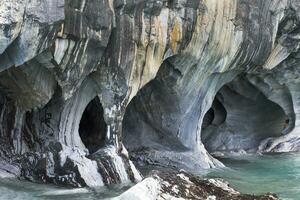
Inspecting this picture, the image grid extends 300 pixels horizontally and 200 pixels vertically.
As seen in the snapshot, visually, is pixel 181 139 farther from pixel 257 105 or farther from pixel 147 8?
pixel 257 105

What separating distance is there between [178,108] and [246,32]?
2356mm

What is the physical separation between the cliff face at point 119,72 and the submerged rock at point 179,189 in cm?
182

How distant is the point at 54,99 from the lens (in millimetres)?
10203

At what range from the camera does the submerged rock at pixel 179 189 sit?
7160 millimetres

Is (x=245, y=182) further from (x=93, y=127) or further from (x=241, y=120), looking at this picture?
(x=241, y=120)

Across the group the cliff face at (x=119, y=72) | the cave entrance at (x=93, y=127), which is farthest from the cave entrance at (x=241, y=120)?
the cave entrance at (x=93, y=127)

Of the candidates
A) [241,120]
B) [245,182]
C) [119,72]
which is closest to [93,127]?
[119,72]

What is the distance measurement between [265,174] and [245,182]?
143cm

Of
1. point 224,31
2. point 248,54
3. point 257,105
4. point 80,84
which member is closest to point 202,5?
point 224,31

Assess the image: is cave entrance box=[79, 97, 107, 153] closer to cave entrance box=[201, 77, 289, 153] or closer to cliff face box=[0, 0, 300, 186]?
cliff face box=[0, 0, 300, 186]

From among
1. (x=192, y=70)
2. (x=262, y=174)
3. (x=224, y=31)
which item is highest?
(x=224, y=31)

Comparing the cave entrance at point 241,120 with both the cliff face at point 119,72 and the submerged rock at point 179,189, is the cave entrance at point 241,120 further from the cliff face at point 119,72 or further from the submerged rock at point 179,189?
the submerged rock at point 179,189

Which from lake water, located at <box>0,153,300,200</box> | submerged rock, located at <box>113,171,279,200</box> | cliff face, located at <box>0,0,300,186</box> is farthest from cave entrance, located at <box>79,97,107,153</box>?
submerged rock, located at <box>113,171,279,200</box>

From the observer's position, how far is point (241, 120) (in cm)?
1723
